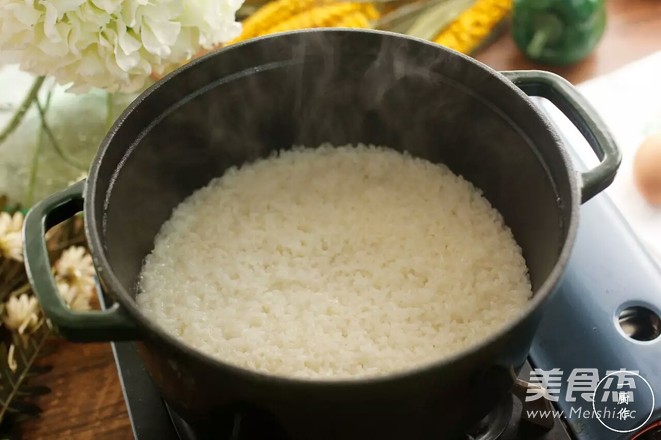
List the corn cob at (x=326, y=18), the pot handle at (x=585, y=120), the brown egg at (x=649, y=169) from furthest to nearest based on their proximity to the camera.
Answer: the corn cob at (x=326, y=18), the brown egg at (x=649, y=169), the pot handle at (x=585, y=120)

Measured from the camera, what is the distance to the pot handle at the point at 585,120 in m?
0.75

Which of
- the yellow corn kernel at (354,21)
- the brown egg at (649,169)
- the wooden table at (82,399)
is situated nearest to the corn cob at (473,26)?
the yellow corn kernel at (354,21)

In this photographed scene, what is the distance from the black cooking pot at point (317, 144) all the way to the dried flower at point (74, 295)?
0.36 feet

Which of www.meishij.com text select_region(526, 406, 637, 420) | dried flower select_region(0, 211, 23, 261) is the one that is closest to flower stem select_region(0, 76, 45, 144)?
dried flower select_region(0, 211, 23, 261)

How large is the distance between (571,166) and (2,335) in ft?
2.61

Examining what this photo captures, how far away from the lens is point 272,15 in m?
1.25

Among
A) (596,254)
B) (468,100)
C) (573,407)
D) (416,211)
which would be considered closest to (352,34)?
(468,100)

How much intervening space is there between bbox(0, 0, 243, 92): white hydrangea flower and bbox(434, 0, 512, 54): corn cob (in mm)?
484

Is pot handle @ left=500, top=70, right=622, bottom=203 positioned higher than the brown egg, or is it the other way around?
pot handle @ left=500, top=70, right=622, bottom=203

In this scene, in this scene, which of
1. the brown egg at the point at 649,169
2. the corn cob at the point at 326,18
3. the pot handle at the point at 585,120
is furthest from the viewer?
the corn cob at the point at 326,18

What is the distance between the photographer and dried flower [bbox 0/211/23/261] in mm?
999

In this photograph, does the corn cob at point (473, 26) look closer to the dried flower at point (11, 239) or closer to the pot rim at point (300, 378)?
the pot rim at point (300, 378)

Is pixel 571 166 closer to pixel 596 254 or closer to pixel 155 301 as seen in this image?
pixel 596 254

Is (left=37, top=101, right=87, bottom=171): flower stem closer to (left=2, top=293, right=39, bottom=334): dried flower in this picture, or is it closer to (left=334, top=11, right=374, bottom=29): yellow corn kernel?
(left=2, top=293, right=39, bottom=334): dried flower
